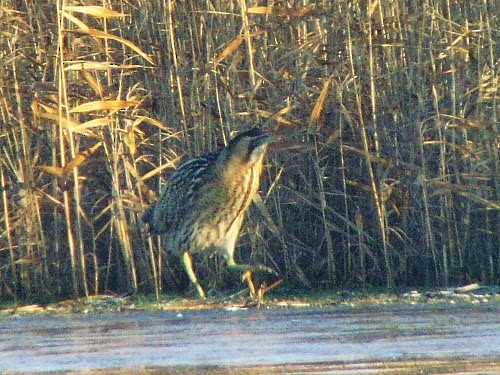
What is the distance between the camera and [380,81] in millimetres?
8492

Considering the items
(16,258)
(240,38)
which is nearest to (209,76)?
(240,38)

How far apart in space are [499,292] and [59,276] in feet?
8.92

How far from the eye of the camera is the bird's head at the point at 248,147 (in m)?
7.83

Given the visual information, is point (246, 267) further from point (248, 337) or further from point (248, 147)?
point (248, 337)

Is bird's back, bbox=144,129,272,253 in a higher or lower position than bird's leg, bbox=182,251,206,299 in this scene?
higher

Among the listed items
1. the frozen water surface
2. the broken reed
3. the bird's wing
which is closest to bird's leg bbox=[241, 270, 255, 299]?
the broken reed

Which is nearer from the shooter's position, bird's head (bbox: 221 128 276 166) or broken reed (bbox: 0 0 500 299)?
bird's head (bbox: 221 128 276 166)

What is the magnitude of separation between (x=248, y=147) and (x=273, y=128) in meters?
0.62

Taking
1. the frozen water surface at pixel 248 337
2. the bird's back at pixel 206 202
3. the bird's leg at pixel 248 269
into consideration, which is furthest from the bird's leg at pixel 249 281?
the frozen water surface at pixel 248 337

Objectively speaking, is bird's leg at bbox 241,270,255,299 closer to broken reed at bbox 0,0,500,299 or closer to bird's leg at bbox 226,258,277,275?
bird's leg at bbox 226,258,277,275

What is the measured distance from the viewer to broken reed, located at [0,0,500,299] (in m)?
8.22

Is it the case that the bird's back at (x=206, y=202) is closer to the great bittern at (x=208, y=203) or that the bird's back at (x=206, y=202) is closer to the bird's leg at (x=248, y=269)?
the great bittern at (x=208, y=203)

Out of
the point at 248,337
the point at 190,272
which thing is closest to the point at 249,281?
the point at 190,272

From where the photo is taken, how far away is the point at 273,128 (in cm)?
847
